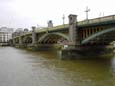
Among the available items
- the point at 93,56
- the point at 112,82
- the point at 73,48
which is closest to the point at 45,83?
the point at 112,82

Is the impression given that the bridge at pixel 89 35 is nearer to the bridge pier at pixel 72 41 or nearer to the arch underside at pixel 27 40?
the bridge pier at pixel 72 41

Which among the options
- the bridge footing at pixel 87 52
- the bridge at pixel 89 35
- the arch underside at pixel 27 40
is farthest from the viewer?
the arch underside at pixel 27 40

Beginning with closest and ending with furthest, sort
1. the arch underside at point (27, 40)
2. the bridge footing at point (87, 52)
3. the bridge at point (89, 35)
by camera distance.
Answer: the bridge at point (89, 35) < the bridge footing at point (87, 52) < the arch underside at point (27, 40)

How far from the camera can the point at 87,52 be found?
35344 millimetres

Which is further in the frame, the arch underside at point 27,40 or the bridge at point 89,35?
the arch underside at point 27,40

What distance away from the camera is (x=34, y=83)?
17453 millimetres

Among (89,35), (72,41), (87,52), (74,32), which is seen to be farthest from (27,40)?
(89,35)

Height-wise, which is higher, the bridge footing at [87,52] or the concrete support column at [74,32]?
the concrete support column at [74,32]

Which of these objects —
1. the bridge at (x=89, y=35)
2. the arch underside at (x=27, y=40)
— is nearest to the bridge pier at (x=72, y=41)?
the bridge at (x=89, y=35)

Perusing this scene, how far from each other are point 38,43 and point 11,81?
4589 centimetres

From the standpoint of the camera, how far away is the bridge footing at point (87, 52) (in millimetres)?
33688

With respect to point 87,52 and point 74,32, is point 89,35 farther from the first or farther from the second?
point 87,52

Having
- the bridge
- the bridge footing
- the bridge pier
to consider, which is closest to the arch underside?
the bridge

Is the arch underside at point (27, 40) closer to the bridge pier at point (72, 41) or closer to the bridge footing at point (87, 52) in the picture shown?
the bridge footing at point (87, 52)
